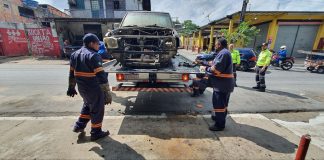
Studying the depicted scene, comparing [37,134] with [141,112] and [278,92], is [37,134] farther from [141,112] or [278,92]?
[278,92]

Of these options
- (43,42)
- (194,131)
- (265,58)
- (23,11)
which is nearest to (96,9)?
(43,42)

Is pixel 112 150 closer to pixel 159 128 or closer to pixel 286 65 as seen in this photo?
pixel 159 128

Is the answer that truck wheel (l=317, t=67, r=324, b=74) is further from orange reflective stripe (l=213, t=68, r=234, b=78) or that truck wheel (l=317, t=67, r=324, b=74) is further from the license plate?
the license plate

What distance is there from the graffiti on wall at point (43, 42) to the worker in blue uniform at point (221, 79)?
17.1m

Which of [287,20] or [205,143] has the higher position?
[287,20]

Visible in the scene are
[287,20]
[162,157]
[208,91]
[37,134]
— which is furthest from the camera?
[287,20]

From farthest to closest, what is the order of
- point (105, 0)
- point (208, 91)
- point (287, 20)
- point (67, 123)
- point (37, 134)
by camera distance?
1. point (105, 0)
2. point (287, 20)
3. point (208, 91)
4. point (67, 123)
5. point (37, 134)

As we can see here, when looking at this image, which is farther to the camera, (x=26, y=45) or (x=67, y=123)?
(x=26, y=45)

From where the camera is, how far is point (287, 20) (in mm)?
17703

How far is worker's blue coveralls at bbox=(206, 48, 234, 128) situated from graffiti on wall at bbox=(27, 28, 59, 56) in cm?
1713

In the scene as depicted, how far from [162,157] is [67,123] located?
2261 mm

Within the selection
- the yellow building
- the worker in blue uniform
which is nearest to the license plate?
the worker in blue uniform

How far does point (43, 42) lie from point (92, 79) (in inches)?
682

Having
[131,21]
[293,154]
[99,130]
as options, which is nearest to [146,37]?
[131,21]
